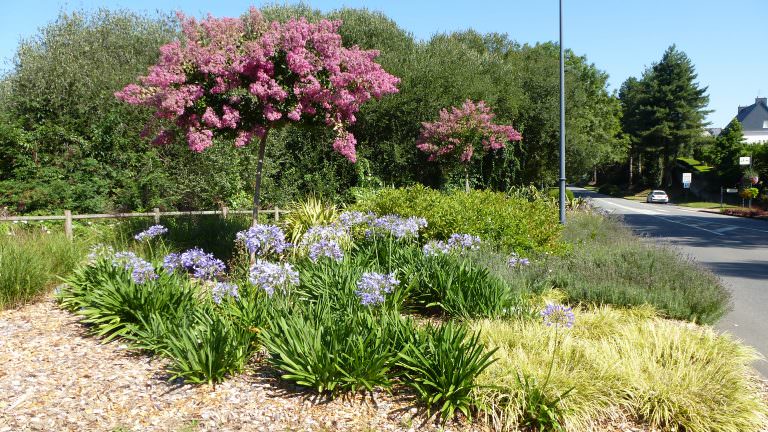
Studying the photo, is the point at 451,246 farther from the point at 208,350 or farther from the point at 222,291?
the point at 208,350

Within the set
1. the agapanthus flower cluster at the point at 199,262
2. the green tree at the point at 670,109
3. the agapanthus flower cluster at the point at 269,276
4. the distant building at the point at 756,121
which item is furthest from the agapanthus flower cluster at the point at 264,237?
the distant building at the point at 756,121

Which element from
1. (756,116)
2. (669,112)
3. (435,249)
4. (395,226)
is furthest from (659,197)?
(395,226)

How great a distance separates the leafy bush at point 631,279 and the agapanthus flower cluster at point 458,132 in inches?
328

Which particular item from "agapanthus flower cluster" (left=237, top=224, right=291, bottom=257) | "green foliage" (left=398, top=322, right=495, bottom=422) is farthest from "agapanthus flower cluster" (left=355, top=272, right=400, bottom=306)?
"agapanthus flower cluster" (left=237, top=224, right=291, bottom=257)

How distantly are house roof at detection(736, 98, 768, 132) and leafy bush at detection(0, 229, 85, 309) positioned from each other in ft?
265

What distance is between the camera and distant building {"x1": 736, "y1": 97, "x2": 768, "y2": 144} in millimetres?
68188

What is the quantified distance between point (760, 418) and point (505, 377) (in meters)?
1.93

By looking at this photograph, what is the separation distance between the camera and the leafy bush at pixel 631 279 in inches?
257

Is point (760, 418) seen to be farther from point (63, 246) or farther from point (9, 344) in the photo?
point (63, 246)

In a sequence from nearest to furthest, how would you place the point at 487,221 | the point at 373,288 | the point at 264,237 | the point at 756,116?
the point at 373,288, the point at 264,237, the point at 487,221, the point at 756,116

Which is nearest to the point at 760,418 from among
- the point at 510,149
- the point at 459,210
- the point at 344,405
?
the point at 344,405

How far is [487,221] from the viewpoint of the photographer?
923cm

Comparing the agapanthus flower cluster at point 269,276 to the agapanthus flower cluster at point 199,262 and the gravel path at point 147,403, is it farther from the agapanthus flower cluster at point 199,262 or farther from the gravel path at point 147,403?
the gravel path at point 147,403

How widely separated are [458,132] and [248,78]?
943 centimetres
